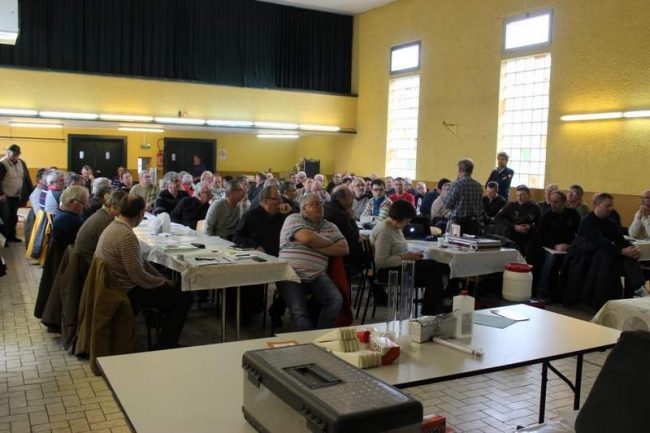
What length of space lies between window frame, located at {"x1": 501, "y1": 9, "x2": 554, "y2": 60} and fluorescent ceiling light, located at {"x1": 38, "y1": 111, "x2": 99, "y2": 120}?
298 inches

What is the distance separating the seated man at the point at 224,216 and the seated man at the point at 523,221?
3113mm

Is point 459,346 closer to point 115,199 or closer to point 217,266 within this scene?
point 217,266

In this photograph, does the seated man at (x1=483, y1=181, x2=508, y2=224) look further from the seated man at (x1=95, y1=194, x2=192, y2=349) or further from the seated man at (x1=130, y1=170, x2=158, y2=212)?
the seated man at (x1=95, y1=194, x2=192, y2=349)

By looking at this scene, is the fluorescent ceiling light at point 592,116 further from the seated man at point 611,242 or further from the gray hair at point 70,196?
the gray hair at point 70,196

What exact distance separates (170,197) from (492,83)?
630 centimetres

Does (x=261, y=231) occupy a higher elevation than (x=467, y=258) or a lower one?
higher

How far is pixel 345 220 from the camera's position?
547 centimetres

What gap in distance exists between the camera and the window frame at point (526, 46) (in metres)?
9.84

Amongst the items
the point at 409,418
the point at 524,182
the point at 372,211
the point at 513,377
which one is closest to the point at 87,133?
the point at 372,211

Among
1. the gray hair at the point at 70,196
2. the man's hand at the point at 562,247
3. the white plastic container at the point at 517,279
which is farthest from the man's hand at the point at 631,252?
the gray hair at the point at 70,196

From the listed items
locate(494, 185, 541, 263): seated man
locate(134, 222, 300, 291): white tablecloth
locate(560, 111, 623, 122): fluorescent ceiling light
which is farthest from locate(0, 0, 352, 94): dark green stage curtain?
locate(134, 222, 300, 291): white tablecloth

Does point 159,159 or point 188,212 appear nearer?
point 188,212

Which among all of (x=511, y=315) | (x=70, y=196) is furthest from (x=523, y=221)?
(x=70, y=196)

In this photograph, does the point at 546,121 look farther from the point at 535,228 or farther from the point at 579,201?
the point at 535,228
